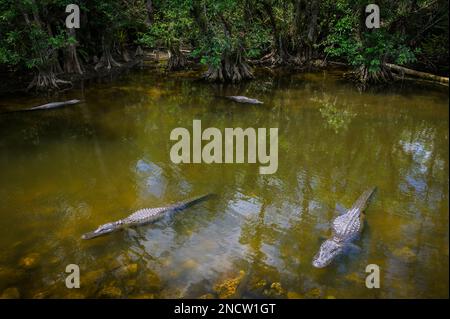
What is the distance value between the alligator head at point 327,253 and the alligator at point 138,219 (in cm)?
264

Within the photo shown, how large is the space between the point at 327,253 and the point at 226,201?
241cm

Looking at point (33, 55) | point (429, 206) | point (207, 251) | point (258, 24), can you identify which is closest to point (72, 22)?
point (33, 55)

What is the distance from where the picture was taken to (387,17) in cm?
1541

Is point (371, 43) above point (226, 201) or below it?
above

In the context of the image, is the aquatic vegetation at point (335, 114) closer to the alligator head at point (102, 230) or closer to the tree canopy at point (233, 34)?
the tree canopy at point (233, 34)

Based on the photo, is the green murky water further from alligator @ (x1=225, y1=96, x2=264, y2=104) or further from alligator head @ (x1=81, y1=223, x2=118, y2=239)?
alligator @ (x1=225, y1=96, x2=264, y2=104)

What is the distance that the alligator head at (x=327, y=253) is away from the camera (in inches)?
212

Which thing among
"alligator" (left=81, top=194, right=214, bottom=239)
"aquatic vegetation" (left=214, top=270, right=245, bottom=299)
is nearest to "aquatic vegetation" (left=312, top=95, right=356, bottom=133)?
"alligator" (left=81, top=194, right=214, bottom=239)

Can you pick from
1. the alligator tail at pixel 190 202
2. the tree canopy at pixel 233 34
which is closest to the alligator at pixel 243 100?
the tree canopy at pixel 233 34

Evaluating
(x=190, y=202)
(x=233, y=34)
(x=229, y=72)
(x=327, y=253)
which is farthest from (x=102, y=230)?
(x=233, y=34)

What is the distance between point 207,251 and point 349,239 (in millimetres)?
2193

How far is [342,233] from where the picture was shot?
19.2ft

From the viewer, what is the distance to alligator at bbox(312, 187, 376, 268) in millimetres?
5449

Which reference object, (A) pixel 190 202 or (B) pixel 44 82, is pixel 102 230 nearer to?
(A) pixel 190 202
